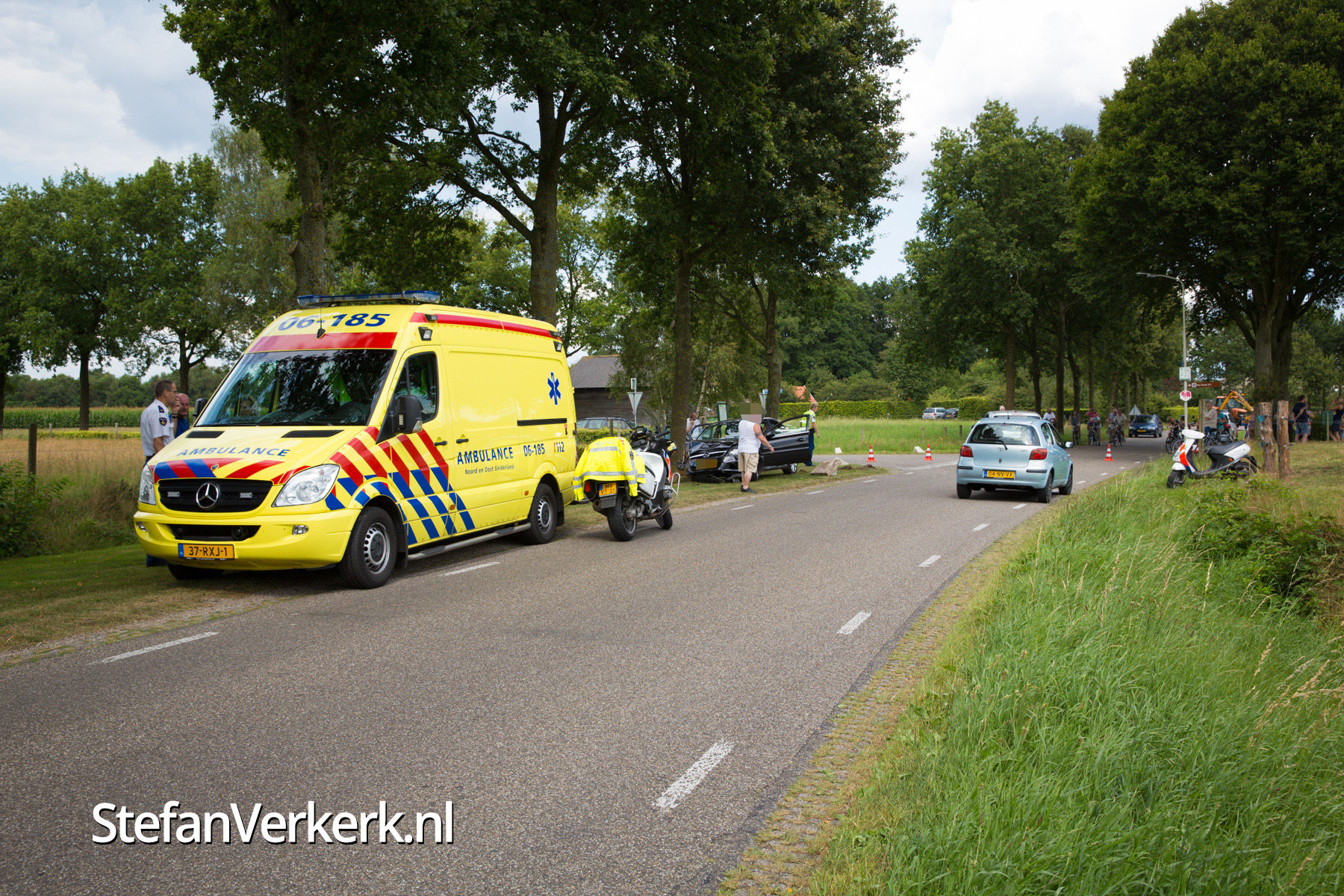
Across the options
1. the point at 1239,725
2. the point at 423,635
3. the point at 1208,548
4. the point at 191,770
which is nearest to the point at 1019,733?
the point at 1239,725

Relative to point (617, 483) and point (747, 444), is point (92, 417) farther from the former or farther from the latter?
point (617, 483)

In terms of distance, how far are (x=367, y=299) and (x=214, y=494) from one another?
302 centimetres

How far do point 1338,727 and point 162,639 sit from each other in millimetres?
7489

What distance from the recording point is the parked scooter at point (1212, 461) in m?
17.0

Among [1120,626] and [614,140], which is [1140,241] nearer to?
[614,140]

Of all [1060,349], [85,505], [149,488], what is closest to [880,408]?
[1060,349]

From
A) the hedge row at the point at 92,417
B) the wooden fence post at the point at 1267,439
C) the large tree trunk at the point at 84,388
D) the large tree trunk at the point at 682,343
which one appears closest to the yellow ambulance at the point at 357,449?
the large tree trunk at the point at 682,343

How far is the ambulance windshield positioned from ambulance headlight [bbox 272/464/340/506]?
31.5 inches

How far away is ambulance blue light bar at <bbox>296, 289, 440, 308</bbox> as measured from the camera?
1022 centimetres

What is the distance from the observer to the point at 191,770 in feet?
13.6

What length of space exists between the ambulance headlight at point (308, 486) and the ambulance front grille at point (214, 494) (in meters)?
0.16

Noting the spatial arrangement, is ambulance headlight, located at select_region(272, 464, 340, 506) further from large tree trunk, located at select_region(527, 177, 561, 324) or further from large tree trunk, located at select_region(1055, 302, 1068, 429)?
large tree trunk, located at select_region(1055, 302, 1068, 429)

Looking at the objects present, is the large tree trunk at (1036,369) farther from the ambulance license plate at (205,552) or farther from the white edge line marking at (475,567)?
the ambulance license plate at (205,552)

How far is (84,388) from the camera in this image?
162 ft
